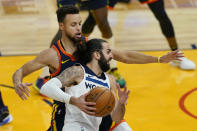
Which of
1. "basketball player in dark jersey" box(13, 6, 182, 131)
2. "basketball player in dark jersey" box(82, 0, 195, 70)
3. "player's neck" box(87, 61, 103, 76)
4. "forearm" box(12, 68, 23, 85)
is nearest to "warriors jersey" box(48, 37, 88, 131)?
"basketball player in dark jersey" box(13, 6, 182, 131)

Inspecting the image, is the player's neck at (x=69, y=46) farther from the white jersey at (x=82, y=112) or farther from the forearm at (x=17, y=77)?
the forearm at (x=17, y=77)

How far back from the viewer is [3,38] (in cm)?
855

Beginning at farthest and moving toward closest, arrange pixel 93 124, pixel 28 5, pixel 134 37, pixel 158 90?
pixel 28 5, pixel 134 37, pixel 158 90, pixel 93 124

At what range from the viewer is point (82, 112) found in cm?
367

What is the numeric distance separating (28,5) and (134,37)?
4.29m

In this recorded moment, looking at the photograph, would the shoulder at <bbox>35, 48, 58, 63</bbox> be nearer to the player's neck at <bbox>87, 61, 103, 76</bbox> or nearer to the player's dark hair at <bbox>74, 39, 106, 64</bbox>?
the player's dark hair at <bbox>74, 39, 106, 64</bbox>

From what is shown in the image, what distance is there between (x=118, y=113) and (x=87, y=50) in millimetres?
695

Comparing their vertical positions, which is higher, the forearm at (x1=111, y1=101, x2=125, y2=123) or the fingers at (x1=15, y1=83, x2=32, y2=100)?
the fingers at (x1=15, y1=83, x2=32, y2=100)

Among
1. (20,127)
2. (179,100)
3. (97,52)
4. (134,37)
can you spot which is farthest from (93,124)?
(134,37)

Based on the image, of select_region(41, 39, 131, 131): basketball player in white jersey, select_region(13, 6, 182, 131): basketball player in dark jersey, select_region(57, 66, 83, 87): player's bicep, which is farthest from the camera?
select_region(13, 6, 182, 131): basketball player in dark jersey

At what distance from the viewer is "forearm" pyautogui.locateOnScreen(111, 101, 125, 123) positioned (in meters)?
3.73

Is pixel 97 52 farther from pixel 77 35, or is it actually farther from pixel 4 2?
pixel 4 2

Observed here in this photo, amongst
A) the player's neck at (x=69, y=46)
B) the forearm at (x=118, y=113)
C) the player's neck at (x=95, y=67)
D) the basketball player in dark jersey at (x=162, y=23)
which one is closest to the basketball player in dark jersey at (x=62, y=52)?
the player's neck at (x=69, y=46)

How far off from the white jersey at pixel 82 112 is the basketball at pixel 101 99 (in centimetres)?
23
